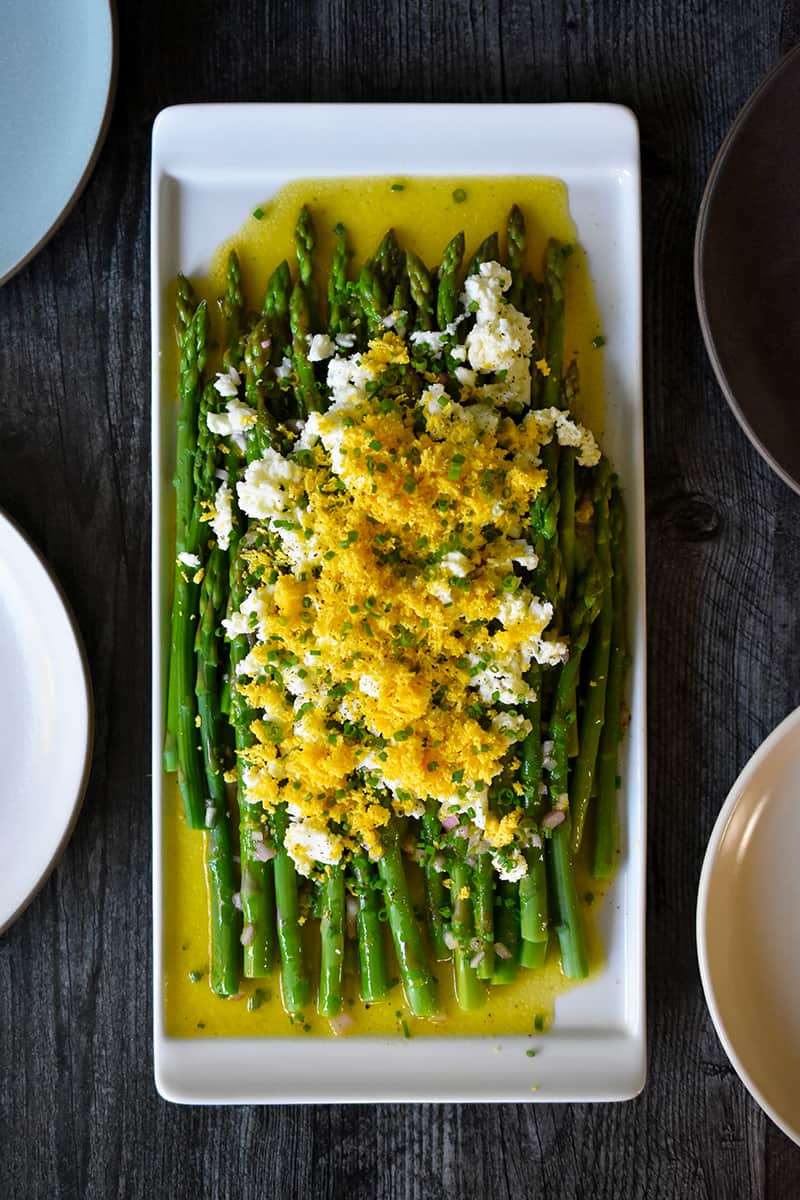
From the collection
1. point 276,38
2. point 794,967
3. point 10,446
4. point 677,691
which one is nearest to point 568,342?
point 677,691

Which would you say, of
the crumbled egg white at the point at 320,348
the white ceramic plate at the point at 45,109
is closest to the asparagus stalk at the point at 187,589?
the crumbled egg white at the point at 320,348

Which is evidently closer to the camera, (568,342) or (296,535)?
(296,535)

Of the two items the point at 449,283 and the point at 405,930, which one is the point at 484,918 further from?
the point at 449,283

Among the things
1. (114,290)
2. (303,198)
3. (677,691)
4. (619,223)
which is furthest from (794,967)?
(114,290)

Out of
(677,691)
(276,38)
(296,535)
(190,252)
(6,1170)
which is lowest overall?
(6,1170)

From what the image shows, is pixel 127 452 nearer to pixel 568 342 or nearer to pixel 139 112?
pixel 139 112

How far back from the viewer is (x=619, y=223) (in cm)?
192

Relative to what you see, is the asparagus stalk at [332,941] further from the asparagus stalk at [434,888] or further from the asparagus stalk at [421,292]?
the asparagus stalk at [421,292]

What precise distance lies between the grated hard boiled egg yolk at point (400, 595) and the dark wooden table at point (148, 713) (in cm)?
35

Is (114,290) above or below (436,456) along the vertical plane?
above

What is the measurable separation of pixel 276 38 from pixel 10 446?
106 centimetres

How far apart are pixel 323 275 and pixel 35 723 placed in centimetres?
115

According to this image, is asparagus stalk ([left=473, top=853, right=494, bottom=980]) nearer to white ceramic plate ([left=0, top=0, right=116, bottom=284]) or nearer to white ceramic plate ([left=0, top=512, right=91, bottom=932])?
white ceramic plate ([left=0, top=512, right=91, bottom=932])

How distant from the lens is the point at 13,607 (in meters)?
1.94
